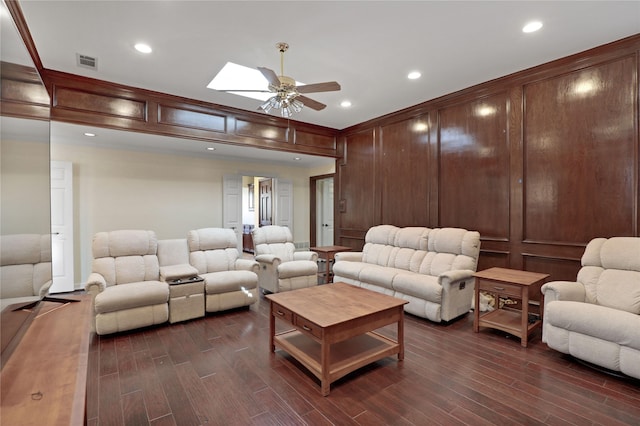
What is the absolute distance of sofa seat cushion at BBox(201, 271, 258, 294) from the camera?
373 centimetres

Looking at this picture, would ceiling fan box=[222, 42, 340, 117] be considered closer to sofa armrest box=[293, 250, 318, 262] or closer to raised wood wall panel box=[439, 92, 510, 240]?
raised wood wall panel box=[439, 92, 510, 240]

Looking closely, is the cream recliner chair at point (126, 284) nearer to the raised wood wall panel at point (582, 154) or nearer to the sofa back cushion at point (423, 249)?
the sofa back cushion at point (423, 249)

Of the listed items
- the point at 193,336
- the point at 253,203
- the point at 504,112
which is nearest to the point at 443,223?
the point at 504,112

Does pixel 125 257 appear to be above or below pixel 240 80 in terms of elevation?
below

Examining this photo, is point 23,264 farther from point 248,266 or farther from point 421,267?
point 421,267

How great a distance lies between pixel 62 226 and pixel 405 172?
18.3 ft

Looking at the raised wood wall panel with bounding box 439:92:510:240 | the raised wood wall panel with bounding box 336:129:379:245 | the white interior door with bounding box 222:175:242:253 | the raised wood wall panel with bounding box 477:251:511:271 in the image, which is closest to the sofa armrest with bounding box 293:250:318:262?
the raised wood wall panel with bounding box 336:129:379:245

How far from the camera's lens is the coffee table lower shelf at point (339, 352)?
2293mm

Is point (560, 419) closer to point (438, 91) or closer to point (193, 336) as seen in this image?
point (193, 336)

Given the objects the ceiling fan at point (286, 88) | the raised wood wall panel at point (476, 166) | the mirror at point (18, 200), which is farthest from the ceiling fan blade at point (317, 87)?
the raised wood wall panel at point (476, 166)

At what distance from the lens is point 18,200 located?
153 centimetres

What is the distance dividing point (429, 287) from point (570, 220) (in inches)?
65.5

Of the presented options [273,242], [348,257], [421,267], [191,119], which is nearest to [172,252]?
[273,242]

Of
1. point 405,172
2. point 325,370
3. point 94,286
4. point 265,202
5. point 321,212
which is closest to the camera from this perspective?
point 325,370
